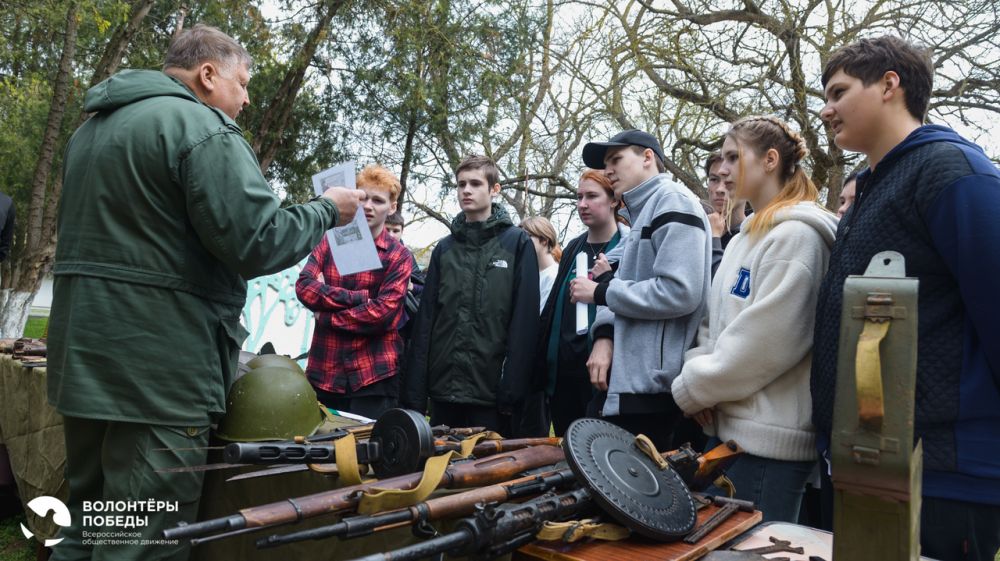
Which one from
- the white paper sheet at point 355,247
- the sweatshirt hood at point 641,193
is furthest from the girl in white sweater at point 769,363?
the white paper sheet at point 355,247

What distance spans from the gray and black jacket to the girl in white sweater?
10.7 inches

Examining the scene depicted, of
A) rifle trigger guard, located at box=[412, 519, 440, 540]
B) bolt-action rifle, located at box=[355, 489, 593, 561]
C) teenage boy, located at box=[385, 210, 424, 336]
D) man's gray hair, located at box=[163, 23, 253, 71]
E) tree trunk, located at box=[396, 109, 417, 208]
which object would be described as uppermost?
tree trunk, located at box=[396, 109, 417, 208]

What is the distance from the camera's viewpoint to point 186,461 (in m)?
2.21

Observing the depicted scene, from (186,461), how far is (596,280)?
1931 millimetres

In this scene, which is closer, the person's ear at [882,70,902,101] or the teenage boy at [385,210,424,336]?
the person's ear at [882,70,902,101]

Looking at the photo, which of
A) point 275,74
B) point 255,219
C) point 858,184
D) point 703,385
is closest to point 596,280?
point 703,385

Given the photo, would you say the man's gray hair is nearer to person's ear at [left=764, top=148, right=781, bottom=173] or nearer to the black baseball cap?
the black baseball cap

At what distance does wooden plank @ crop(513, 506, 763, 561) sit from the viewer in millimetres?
1440

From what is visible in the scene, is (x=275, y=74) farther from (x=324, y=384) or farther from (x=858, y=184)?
(x=858, y=184)

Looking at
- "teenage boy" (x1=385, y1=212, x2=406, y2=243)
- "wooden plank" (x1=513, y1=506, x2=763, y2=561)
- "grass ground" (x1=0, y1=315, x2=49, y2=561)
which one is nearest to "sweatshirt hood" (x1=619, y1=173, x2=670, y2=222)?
"wooden plank" (x1=513, y1=506, x2=763, y2=561)

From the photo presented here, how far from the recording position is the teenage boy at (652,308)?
2.68m

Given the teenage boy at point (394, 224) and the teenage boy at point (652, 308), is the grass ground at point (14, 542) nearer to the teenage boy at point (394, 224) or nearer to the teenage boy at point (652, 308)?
the teenage boy at point (394, 224)

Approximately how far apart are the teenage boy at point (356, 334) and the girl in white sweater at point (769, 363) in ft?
5.69

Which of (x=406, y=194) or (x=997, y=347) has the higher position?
(x=406, y=194)
